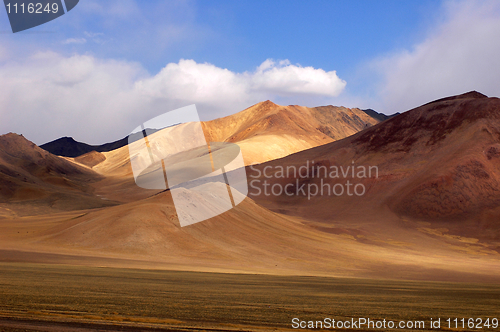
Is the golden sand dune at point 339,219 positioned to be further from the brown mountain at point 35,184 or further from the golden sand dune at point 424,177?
the brown mountain at point 35,184

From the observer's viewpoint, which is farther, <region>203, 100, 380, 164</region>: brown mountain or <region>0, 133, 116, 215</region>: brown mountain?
<region>203, 100, 380, 164</region>: brown mountain

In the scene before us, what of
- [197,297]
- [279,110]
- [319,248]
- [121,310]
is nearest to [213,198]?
[319,248]

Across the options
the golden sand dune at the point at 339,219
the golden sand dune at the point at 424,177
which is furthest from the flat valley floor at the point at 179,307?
the golden sand dune at the point at 424,177

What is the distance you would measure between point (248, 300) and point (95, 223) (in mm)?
26831

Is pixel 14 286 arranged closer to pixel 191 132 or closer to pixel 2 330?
pixel 2 330

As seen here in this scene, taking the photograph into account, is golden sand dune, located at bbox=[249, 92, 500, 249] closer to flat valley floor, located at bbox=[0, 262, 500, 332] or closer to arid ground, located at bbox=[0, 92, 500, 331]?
arid ground, located at bbox=[0, 92, 500, 331]

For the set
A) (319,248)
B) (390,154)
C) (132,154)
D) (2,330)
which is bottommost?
(319,248)

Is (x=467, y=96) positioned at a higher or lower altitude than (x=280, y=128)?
lower

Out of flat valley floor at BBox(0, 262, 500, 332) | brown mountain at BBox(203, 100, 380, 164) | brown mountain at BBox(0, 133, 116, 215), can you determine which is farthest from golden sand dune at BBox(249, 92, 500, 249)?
flat valley floor at BBox(0, 262, 500, 332)

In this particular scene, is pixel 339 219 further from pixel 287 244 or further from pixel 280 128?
pixel 280 128

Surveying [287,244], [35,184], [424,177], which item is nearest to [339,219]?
[424,177]

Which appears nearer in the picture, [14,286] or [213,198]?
[14,286]

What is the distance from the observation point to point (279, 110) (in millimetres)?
150000

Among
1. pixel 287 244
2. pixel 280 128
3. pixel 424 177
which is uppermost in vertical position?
pixel 280 128
